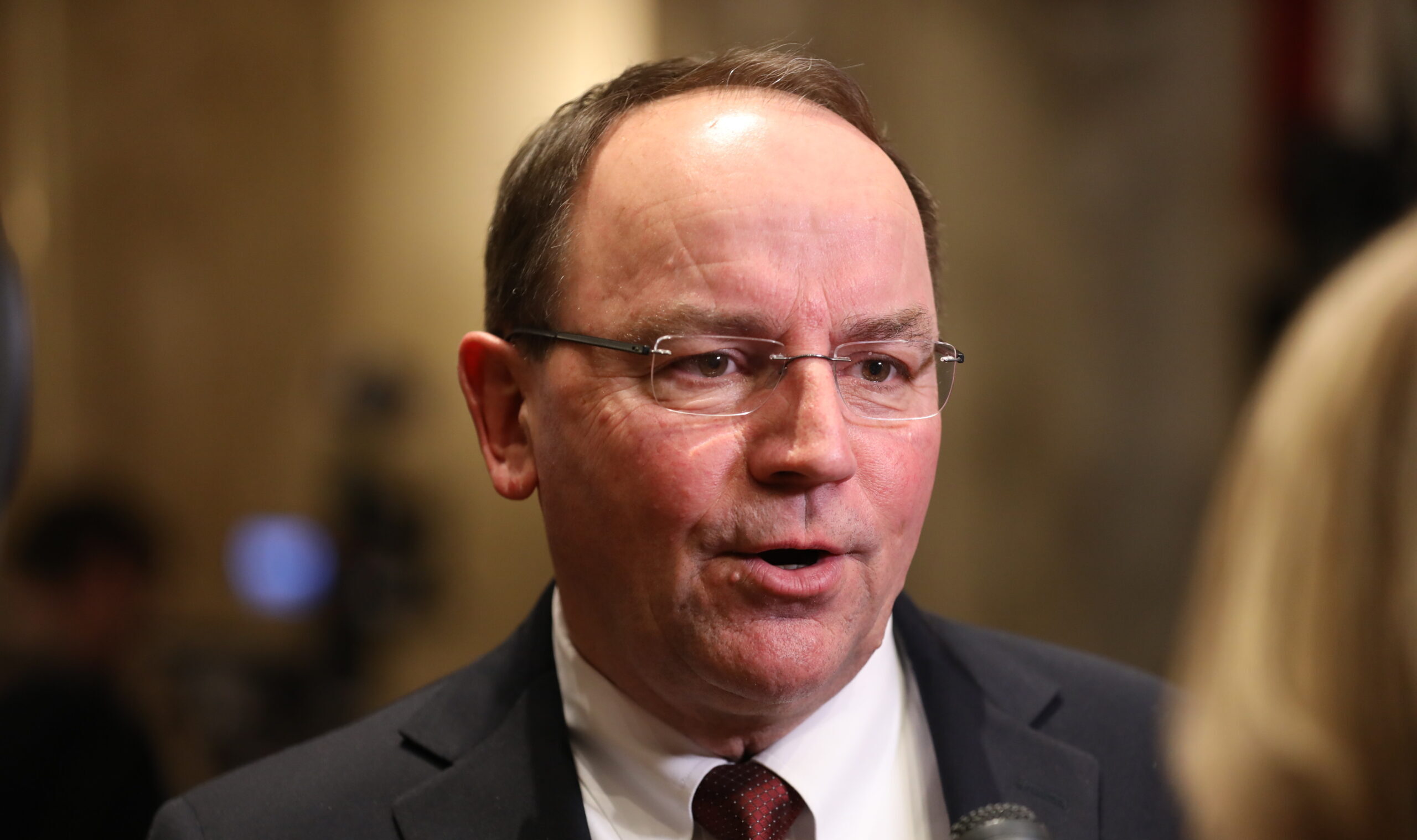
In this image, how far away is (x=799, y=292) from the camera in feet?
5.35

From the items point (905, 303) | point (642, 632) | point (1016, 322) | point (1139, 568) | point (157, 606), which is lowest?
point (1139, 568)

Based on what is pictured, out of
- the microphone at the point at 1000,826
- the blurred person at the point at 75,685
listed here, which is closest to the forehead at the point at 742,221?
the microphone at the point at 1000,826

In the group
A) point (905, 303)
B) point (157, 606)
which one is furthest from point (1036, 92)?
point (905, 303)

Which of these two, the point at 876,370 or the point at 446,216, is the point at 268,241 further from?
the point at 876,370

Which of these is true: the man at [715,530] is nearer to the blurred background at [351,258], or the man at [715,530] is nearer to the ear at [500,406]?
the ear at [500,406]

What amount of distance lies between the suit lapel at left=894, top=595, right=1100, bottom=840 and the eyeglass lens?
0.43 m

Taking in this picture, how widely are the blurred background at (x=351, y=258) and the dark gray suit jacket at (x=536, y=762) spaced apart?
2965 mm

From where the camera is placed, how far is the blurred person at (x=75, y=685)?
3229mm

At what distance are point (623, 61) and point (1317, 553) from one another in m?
4.60

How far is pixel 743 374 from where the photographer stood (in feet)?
5.45

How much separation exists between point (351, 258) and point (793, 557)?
14.6ft

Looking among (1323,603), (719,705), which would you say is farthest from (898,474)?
(1323,603)

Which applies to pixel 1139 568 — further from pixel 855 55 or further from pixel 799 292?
pixel 799 292

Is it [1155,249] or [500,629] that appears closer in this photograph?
[500,629]
